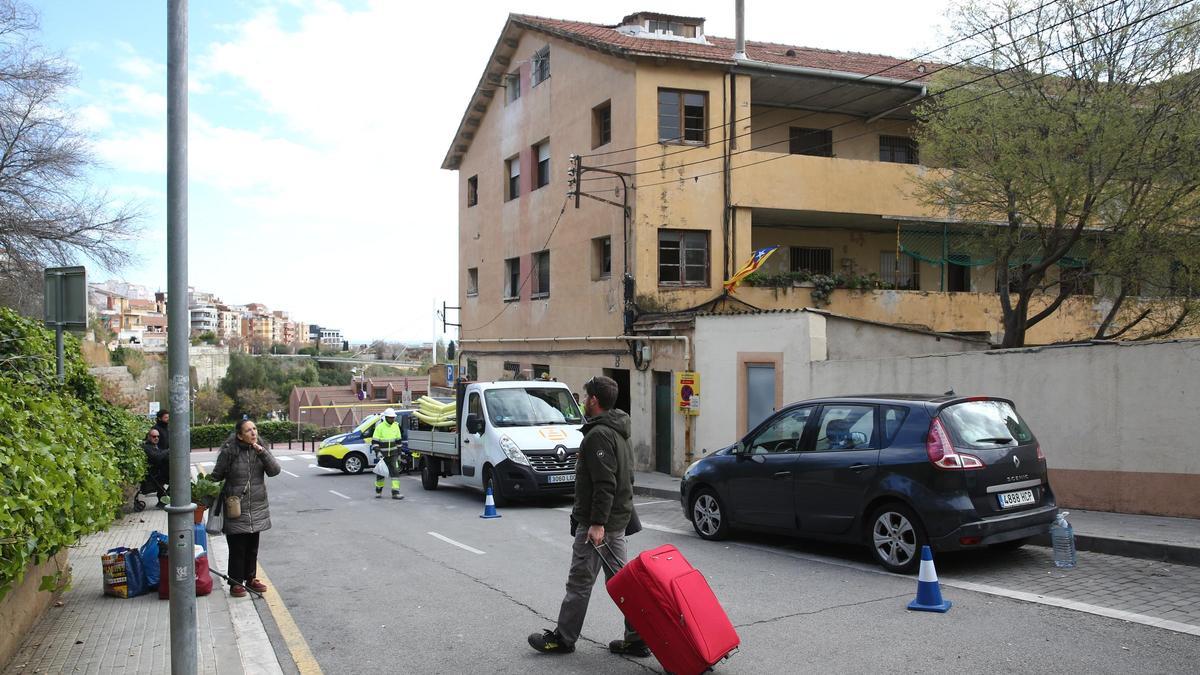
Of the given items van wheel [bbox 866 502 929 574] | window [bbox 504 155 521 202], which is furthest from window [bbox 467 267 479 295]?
van wheel [bbox 866 502 929 574]

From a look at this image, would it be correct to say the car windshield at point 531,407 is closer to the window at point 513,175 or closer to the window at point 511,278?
the window at point 511,278

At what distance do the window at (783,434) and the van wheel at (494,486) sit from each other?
6.41 m

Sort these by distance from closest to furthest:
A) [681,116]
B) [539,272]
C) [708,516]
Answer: [708,516]
[681,116]
[539,272]

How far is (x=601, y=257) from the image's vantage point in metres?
24.1

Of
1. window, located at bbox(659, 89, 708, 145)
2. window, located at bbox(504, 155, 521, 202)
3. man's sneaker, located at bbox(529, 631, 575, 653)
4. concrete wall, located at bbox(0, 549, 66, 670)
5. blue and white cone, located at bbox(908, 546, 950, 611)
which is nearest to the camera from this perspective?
concrete wall, located at bbox(0, 549, 66, 670)

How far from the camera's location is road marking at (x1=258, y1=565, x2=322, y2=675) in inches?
243

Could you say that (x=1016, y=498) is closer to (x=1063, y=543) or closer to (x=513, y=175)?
(x=1063, y=543)

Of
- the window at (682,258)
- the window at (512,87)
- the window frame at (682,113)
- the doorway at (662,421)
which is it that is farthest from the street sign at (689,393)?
the window at (512,87)

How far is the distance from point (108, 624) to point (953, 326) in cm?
2100

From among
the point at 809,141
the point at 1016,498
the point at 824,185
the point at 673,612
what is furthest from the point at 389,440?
the point at 673,612

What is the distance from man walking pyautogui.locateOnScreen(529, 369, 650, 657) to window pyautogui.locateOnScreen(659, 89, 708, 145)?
1655 centimetres

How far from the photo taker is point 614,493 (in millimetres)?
5992

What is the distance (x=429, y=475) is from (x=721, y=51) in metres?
12.9

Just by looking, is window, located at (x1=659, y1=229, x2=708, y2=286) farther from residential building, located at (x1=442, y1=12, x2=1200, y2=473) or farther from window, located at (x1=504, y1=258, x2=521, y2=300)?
window, located at (x1=504, y1=258, x2=521, y2=300)
